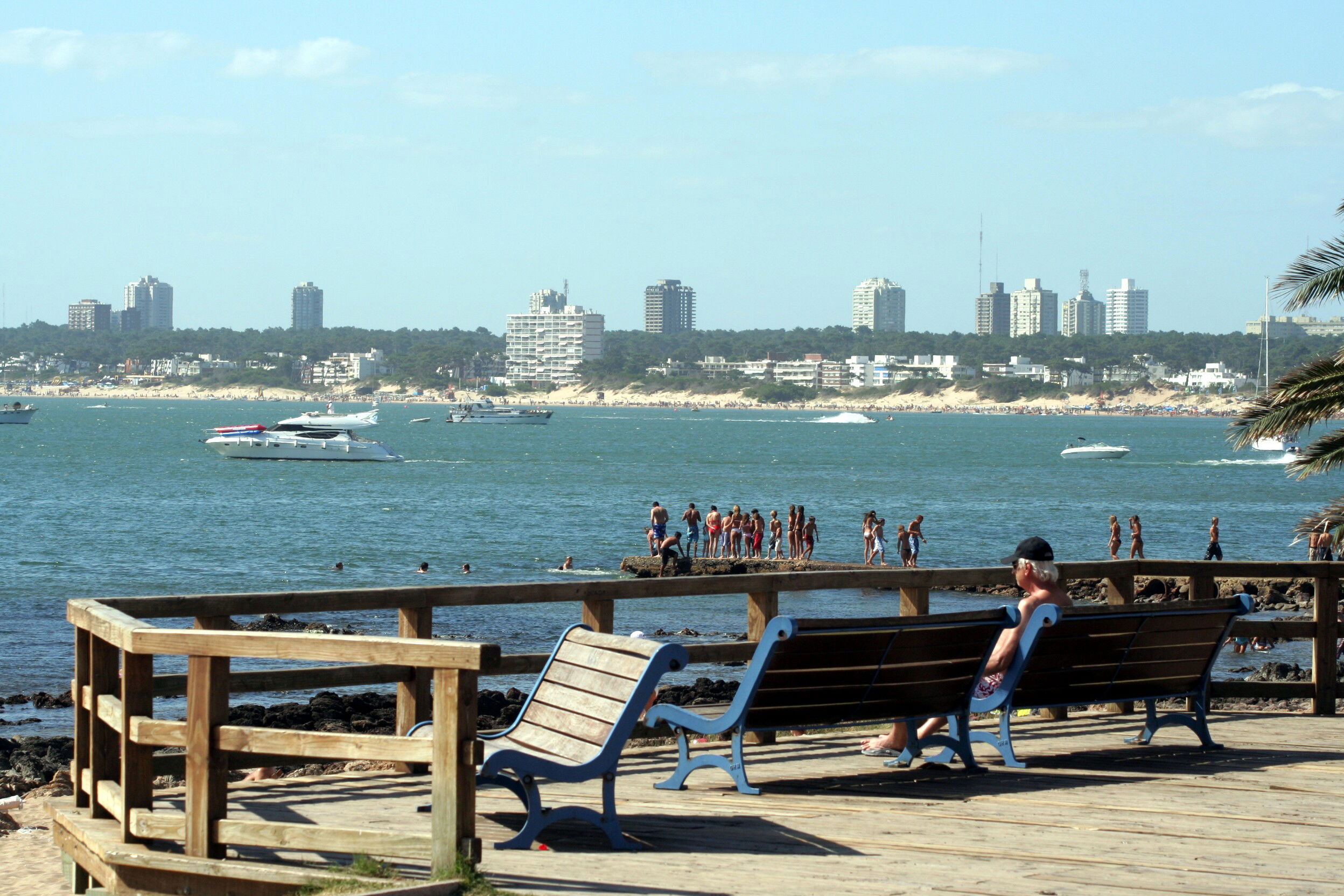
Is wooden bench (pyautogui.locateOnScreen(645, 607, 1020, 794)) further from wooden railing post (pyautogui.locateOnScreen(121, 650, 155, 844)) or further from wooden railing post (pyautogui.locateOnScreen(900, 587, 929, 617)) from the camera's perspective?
wooden railing post (pyautogui.locateOnScreen(121, 650, 155, 844))

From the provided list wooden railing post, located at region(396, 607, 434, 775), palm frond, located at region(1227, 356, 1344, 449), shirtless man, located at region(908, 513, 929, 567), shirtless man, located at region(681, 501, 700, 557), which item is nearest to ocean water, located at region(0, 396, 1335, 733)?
shirtless man, located at region(908, 513, 929, 567)

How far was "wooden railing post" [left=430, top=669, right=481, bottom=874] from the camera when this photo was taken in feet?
15.6

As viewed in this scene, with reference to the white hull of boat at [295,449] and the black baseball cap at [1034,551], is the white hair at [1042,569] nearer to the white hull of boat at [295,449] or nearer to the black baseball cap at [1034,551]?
the black baseball cap at [1034,551]

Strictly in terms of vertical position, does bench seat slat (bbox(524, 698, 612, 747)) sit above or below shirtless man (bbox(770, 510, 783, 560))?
above

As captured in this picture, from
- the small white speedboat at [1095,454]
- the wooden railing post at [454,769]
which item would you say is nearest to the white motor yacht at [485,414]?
the small white speedboat at [1095,454]

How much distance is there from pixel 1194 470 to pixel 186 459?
70.7 meters

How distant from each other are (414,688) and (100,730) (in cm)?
163

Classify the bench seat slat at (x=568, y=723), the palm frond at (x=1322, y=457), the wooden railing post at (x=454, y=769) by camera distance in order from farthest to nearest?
the palm frond at (x=1322, y=457), the bench seat slat at (x=568, y=723), the wooden railing post at (x=454, y=769)

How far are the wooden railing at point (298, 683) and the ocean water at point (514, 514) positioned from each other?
13.1 metres

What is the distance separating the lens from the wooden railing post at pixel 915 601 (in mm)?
8242

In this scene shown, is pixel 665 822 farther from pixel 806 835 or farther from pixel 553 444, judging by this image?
pixel 553 444

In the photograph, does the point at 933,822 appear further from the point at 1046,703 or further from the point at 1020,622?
the point at 1046,703

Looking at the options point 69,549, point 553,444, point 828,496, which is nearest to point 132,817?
point 69,549

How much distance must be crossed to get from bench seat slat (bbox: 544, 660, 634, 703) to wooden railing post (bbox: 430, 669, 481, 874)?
0.83 metres
